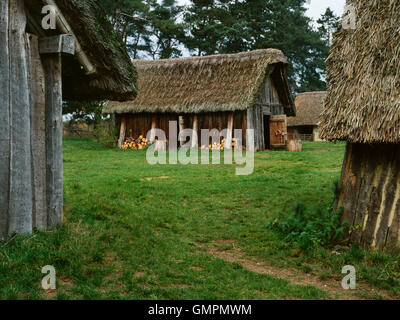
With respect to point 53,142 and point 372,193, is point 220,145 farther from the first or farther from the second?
point 53,142

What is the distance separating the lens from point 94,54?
5664mm

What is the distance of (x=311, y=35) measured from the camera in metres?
39.3

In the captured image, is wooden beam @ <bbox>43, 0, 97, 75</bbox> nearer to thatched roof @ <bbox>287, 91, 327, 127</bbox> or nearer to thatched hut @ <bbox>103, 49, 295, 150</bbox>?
thatched hut @ <bbox>103, 49, 295, 150</bbox>

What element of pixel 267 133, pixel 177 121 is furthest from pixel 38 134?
pixel 267 133

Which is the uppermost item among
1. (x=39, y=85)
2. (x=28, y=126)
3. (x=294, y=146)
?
(x=39, y=85)

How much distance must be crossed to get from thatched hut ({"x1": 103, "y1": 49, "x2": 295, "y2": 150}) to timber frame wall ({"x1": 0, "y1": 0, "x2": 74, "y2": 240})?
12227 millimetres

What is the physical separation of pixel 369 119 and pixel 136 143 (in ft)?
52.1

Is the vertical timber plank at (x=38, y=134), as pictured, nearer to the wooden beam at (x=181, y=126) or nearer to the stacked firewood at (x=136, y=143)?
the wooden beam at (x=181, y=126)

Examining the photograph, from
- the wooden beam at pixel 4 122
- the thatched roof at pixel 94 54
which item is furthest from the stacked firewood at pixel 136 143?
the wooden beam at pixel 4 122

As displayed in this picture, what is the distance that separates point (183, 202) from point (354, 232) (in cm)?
345

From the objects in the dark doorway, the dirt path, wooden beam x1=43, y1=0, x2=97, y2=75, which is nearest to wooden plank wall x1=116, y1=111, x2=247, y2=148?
the dark doorway

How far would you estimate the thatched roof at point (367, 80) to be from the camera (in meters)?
4.74

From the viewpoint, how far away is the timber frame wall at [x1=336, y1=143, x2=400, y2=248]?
15.9ft
